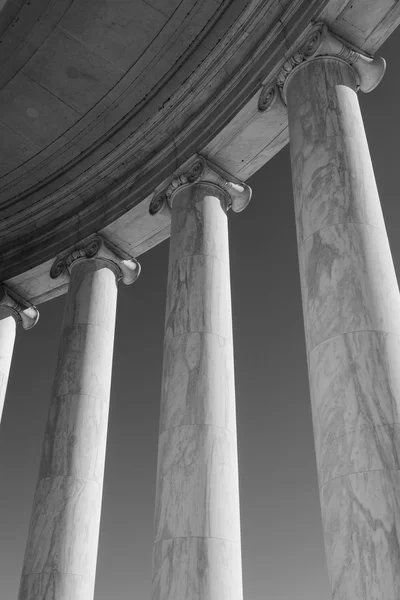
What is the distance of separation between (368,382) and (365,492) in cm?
2662

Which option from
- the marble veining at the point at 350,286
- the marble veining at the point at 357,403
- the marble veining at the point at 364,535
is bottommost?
the marble veining at the point at 364,535

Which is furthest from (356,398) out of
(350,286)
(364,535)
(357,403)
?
(350,286)

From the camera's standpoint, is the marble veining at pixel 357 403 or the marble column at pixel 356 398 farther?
the marble veining at pixel 357 403

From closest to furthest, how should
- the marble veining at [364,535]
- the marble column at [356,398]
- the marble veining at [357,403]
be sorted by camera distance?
the marble veining at [364,535] < the marble column at [356,398] < the marble veining at [357,403]

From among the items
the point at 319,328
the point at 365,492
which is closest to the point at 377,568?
the point at 365,492

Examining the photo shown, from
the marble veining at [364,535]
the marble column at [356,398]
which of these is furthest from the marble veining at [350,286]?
the marble veining at [364,535]

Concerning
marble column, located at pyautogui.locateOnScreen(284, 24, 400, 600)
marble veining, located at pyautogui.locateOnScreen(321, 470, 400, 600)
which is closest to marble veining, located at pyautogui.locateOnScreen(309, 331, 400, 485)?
marble column, located at pyautogui.locateOnScreen(284, 24, 400, 600)

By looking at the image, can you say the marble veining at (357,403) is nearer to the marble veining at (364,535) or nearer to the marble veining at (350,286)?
the marble veining at (364,535)

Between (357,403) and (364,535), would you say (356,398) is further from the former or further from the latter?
(364,535)

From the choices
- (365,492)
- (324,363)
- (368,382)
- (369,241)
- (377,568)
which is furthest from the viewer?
(369,241)

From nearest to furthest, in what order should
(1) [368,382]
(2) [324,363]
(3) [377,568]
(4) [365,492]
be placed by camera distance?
(3) [377,568]
(4) [365,492]
(1) [368,382]
(2) [324,363]

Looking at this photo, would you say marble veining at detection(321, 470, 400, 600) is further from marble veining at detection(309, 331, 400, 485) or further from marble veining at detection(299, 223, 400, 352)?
marble veining at detection(299, 223, 400, 352)

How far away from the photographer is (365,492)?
155625mm

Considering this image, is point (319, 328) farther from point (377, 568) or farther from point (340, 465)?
point (377, 568)
